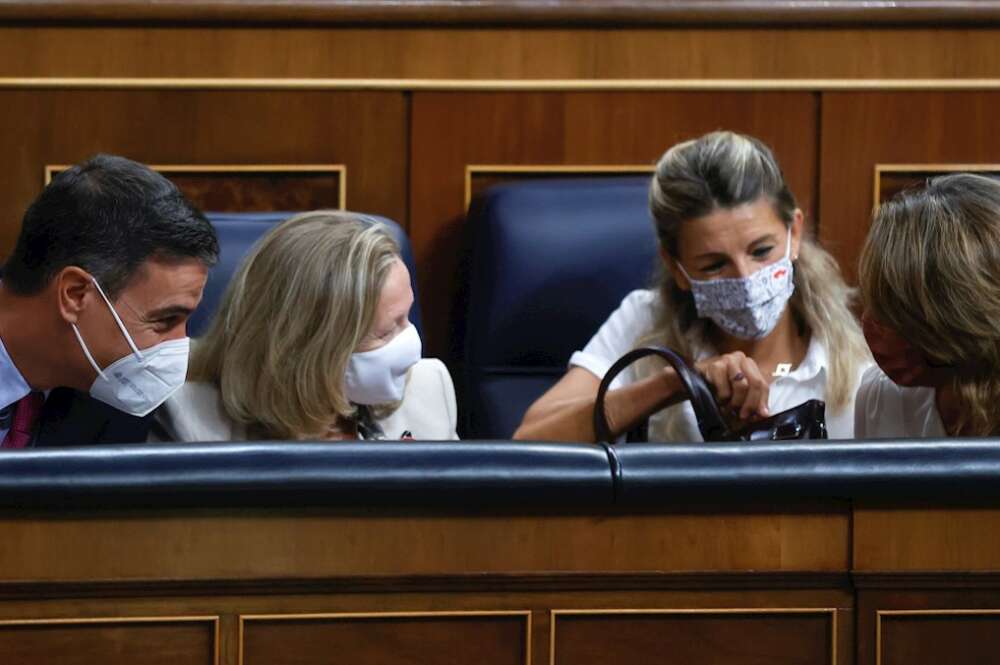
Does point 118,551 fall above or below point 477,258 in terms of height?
below

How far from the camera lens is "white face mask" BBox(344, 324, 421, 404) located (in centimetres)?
236

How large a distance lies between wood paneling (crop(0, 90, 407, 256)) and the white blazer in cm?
67

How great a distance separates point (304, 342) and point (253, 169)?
2.97ft

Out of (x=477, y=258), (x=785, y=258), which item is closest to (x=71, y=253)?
(x=477, y=258)

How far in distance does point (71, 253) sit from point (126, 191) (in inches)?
4.5

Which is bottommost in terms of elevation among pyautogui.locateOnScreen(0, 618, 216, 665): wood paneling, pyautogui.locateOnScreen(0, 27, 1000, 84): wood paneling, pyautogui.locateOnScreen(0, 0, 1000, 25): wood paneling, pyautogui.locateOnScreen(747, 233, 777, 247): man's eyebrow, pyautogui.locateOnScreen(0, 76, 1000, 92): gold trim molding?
pyautogui.locateOnScreen(0, 618, 216, 665): wood paneling

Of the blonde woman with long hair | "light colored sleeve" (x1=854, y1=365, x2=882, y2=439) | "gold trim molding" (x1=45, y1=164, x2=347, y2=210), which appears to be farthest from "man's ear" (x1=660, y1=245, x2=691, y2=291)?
"gold trim molding" (x1=45, y1=164, x2=347, y2=210)

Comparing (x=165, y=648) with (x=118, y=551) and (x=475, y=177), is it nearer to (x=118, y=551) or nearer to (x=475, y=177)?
(x=118, y=551)

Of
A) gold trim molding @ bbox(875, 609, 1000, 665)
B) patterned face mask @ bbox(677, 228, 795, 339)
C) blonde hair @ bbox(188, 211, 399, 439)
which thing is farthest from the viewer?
patterned face mask @ bbox(677, 228, 795, 339)

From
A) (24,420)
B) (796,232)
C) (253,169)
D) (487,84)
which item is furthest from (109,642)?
(487,84)

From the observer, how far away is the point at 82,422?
2.19m

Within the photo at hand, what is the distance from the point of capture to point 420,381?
8.50ft

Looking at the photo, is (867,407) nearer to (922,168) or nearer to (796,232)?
(796,232)

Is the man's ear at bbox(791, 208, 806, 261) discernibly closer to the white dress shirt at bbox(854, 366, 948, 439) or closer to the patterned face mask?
the patterned face mask
